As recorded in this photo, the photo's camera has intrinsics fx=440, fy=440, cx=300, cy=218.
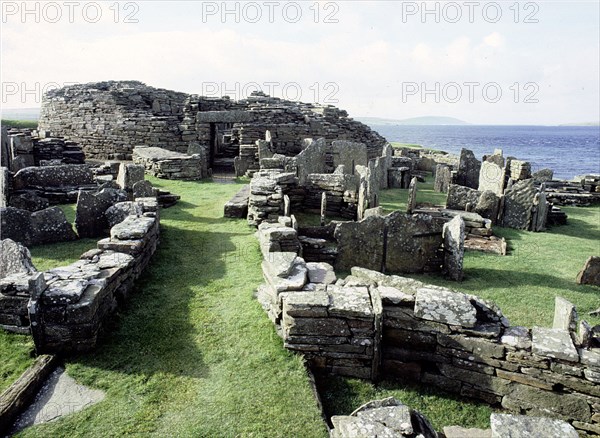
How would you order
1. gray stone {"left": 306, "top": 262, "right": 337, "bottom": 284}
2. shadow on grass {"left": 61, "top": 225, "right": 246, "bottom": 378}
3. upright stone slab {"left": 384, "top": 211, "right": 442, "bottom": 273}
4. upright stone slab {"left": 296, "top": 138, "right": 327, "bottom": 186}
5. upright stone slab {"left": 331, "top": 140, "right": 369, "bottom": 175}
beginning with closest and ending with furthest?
shadow on grass {"left": 61, "top": 225, "right": 246, "bottom": 378}, gray stone {"left": 306, "top": 262, "right": 337, "bottom": 284}, upright stone slab {"left": 384, "top": 211, "right": 442, "bottom": 273}, upright stone slab {"left": 296, "top": 138, "right": 327, "bottom": 186}, upright stone slab {"left": 331, "top": 140, "right": 369, "bottom": 175}

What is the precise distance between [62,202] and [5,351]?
8796 millimetres

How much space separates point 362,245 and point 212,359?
4.89m

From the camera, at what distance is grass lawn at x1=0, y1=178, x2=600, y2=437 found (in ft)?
14.3

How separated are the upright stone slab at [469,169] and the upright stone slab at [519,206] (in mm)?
5495

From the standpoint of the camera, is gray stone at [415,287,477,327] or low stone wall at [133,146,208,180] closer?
gray stone at [415,287,477,327]

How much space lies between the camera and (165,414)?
4.39 m

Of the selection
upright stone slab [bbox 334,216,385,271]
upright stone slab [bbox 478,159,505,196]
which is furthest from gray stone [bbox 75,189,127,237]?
upright stone slab [bbox 478,159,505,196]

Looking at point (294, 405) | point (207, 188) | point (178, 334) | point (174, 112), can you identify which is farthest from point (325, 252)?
point (174, 112)

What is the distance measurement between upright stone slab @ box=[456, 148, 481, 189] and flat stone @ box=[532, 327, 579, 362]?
15.0 m

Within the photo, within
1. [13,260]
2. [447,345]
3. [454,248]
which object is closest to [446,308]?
[447,345]

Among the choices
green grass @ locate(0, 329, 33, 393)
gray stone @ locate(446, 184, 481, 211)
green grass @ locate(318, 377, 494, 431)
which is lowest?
green grass @ locate(318, 377, 494, 431)

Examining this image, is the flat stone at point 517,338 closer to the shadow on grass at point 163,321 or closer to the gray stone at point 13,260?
the shadow on grass at point 163,321

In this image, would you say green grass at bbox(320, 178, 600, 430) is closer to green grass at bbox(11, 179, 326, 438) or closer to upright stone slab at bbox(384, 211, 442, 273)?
upright stone slab at bbox(384, 211, 442, 273)

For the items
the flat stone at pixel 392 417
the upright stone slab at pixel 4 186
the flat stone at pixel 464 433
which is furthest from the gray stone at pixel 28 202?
the flat stone at pixel 464 433
